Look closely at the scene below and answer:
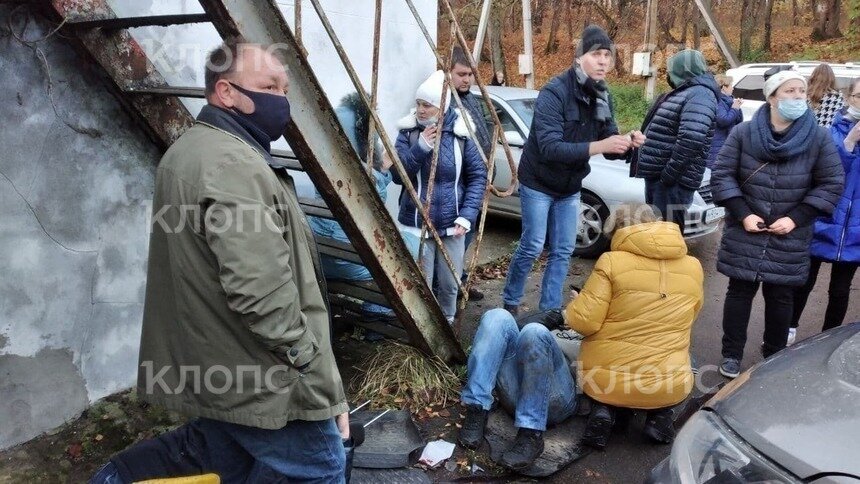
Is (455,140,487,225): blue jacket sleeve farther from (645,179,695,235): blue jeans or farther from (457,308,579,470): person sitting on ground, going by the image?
(645,179,695,235): blue jeans

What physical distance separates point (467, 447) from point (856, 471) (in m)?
1.97

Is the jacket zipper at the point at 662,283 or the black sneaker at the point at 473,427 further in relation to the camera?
the black sneaker at the point at 473,427

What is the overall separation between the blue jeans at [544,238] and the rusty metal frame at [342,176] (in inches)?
35.3

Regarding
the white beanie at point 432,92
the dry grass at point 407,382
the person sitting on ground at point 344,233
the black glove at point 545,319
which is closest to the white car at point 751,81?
the person sitting on ground at point 344,233

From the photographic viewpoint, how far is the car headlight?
1852 millimetres

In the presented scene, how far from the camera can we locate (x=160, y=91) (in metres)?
2.96

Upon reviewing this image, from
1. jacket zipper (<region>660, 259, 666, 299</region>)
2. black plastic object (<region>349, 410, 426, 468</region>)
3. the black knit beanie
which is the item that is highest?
the black knit beanie

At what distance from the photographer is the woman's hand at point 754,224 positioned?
3867 mm

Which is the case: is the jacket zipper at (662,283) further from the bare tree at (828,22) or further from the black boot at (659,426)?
the bare tree at (828,22)

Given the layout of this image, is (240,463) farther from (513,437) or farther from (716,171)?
(716,171)

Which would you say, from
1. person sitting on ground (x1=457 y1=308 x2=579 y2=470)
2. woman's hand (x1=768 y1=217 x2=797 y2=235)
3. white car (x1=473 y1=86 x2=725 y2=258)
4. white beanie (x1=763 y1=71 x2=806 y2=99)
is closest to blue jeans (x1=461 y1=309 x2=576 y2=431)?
person sitting on ground (x1=457 y1=308 x2=579 y2=470)

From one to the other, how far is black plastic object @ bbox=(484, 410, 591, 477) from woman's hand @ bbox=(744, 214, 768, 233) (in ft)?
4.94

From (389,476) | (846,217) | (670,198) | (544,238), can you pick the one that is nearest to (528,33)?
(670,198)

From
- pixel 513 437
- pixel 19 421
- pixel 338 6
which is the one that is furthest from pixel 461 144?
pixel 19 421
